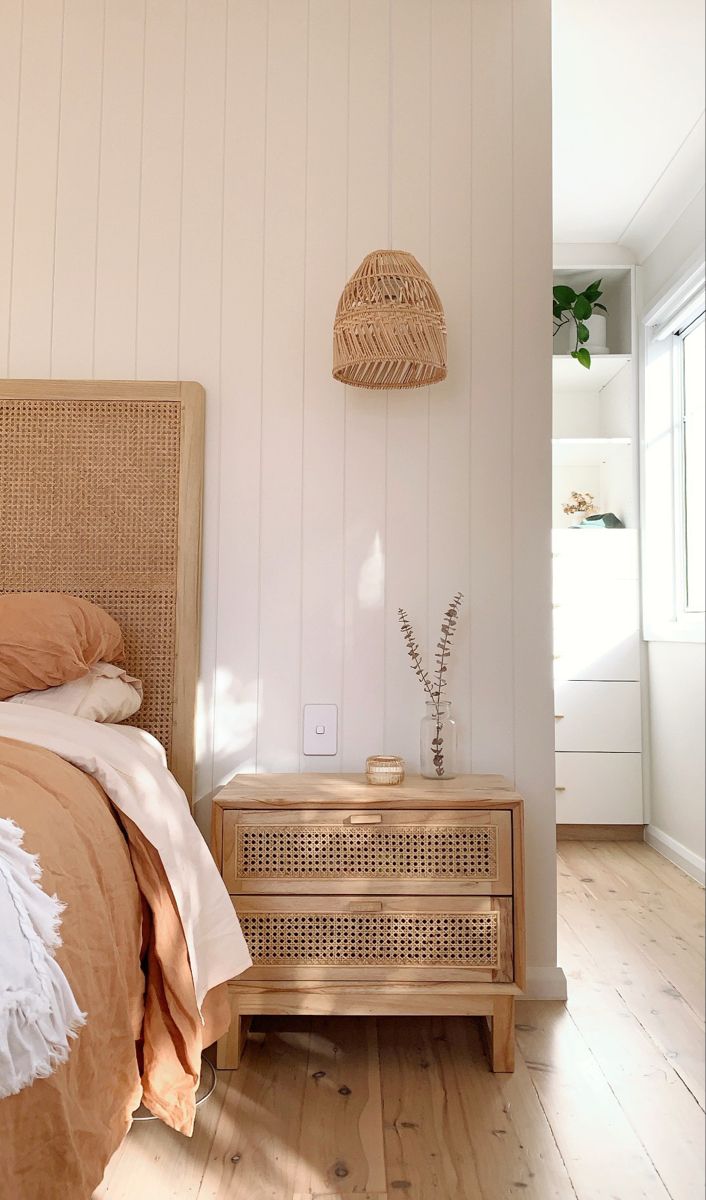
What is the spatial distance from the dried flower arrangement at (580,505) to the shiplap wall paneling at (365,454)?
195 centimetres

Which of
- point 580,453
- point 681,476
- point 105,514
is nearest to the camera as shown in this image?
point 681,476

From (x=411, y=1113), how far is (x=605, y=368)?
3138 mm

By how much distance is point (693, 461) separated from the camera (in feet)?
1.86

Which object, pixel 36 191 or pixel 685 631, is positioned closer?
pixel 685 631

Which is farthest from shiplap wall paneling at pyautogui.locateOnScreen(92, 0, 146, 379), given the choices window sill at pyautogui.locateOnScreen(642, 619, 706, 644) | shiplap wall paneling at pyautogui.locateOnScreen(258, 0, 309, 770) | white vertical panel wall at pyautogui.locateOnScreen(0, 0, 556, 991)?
window sill at pyautogui.locateOnScreen(642, 619, 706, 644)

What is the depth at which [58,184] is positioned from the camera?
2.34m

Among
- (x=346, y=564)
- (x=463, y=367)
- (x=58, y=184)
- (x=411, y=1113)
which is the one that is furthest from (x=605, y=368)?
(x=411, y=1113)

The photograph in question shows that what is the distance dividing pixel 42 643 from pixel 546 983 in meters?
1.38

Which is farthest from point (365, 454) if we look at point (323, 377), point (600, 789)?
point (600, 789)

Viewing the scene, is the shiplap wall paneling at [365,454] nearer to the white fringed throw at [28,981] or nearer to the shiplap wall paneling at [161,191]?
the shiplap wall paneling at [161,191]

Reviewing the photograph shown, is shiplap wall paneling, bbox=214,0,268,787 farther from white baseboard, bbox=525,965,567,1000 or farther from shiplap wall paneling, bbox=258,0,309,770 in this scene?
white baseboard, bbox=525,965,567,1000

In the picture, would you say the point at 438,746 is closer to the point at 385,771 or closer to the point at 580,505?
the point at 385,771

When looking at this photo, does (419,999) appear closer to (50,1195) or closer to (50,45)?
(50,1195)

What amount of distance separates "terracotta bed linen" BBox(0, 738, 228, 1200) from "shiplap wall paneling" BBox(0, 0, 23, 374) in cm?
129
